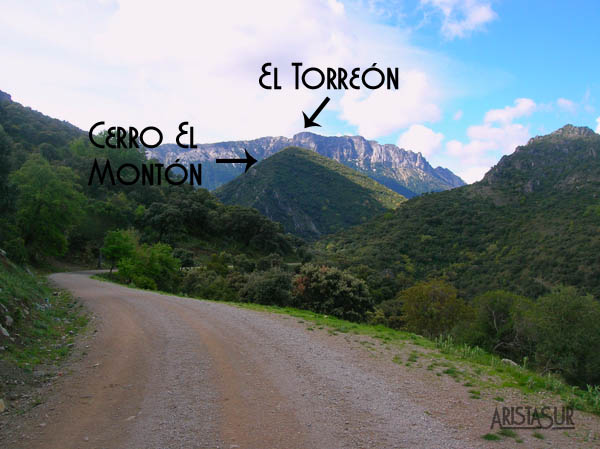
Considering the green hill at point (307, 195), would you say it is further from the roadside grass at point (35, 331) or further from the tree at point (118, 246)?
the roadside grass at point (35, 331)

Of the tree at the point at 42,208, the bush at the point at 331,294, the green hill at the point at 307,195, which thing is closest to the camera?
the bush at the point at 331,294

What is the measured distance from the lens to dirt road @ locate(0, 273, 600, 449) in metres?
4.56

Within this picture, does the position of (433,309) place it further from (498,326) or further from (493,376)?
(493,376)

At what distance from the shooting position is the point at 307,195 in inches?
5463

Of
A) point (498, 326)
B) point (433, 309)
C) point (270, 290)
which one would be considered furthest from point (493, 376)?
point (433, 309)

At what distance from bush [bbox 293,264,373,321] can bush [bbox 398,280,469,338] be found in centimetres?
528

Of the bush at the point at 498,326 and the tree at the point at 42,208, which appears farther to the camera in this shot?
the tree at the point at 42,208

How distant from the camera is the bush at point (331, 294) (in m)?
20.2

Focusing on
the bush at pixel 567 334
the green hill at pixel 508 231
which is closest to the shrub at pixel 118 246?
the bush at pixel 567 334

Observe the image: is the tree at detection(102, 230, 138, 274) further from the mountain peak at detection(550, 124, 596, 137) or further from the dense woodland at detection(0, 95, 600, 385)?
the mountain peak at detection(550, 124, 596, 137)

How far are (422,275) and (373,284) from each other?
2044cm

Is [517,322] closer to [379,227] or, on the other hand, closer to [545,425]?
[545,425]

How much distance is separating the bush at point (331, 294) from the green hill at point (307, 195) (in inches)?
3872

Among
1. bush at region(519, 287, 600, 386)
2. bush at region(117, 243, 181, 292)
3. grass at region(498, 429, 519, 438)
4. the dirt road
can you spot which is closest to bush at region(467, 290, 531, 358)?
bush at region(519, 287, 600, 386)
